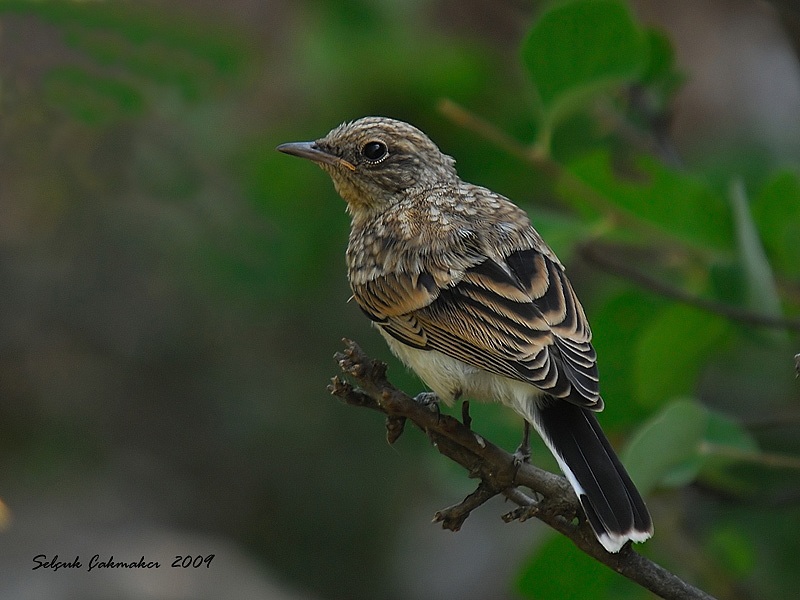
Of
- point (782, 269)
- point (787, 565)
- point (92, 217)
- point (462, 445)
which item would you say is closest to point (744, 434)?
point (782, 269)

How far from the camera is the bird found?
312 cm

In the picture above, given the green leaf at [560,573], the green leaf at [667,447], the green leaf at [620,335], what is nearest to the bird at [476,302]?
the green leaf at [667,447]

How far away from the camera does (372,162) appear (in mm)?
4371

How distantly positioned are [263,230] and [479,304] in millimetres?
3463

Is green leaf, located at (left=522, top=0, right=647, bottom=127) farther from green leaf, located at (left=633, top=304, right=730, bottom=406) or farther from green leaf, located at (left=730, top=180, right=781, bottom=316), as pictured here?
green leaf, located at (left=633, top=304, right=730, bottom=406)

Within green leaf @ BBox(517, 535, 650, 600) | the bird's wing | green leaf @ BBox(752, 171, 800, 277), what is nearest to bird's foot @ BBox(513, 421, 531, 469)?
the bird's wing

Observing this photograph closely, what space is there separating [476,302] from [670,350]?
1.14m

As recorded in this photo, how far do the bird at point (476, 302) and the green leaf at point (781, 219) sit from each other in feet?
3.67

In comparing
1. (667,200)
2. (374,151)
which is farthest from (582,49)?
(374,151)

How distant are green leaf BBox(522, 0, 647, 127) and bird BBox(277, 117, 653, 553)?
54 centimetres

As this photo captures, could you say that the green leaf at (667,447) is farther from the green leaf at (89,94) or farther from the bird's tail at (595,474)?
the green leaf at (89,94)

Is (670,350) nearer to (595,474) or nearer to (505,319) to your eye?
(505,319)

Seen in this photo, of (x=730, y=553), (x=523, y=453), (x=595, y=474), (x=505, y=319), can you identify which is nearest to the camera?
(x=595, y=474)

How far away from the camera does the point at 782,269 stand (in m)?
4.58
